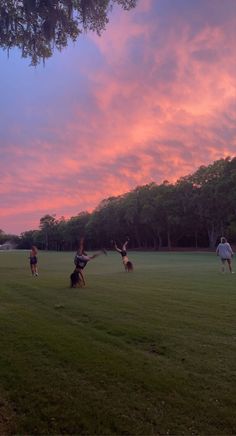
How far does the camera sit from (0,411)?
15.8 feet

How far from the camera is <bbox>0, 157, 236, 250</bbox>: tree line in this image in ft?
234

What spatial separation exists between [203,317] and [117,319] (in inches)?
82.4

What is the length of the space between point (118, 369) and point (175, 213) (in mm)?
78793

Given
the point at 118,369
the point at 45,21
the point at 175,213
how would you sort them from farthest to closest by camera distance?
the point at 175,213, the point at 45,21, the point at 118,369

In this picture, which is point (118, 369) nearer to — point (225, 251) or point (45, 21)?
point (45, 21)

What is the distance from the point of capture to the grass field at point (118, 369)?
4660mm

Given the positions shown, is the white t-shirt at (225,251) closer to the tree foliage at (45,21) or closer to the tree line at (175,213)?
the tree foliage at (45,21)

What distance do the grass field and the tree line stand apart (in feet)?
153

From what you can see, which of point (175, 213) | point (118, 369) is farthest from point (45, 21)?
point (175, 213)

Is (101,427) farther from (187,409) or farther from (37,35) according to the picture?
(37,35)

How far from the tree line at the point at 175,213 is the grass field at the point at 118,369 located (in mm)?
46738

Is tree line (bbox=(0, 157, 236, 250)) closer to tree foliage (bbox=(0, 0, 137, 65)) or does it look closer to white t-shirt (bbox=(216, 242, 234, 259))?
white t-shirt (bbox=(216, 242, 234, 259))

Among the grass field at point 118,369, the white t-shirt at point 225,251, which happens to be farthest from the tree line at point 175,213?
the grass field at point 118,369

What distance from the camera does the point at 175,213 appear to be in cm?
8406
